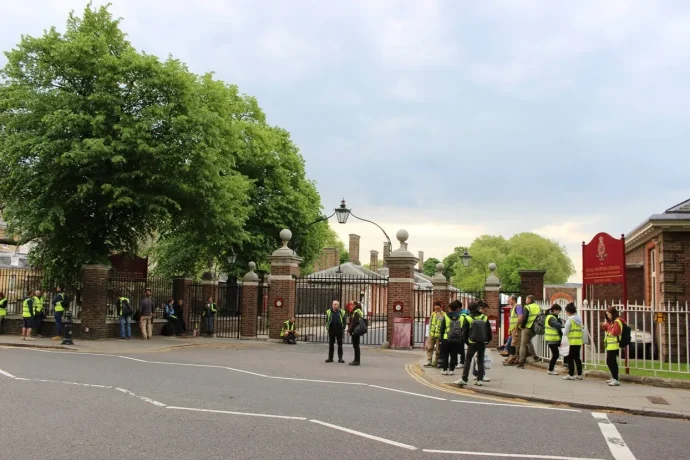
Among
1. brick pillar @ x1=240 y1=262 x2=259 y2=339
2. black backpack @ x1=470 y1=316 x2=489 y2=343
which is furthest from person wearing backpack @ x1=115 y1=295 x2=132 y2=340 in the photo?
black backpack @ x1=470 y1=316 x2=489 y2=343

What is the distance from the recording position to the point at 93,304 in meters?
22.6

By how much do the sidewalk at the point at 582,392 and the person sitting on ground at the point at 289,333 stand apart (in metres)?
9.98

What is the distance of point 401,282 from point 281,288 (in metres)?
4.80

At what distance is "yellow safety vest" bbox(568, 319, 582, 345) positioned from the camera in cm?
1373

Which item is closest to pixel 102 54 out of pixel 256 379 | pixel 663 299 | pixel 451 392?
pixel 256 379

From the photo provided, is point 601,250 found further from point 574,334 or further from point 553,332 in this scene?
point 574,334

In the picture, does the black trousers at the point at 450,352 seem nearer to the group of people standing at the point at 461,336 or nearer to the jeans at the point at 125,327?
the group of people standing at the point at 461,336

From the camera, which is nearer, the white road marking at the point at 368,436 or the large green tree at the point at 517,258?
the white road marking at the point at 368,436

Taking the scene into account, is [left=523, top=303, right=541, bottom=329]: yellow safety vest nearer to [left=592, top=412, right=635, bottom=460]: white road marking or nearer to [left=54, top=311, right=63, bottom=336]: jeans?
[left=592, top=412, right=635, bottom=460]: white road marking

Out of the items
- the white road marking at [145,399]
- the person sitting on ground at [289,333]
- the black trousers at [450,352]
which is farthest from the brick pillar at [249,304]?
the white road marking at [145,399]

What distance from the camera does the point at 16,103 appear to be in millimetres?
21391

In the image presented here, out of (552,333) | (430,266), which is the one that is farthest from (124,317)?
(430,266)

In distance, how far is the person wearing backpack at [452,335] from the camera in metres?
14.1

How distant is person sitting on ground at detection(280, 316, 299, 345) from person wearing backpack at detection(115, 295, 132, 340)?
18.6 ft
